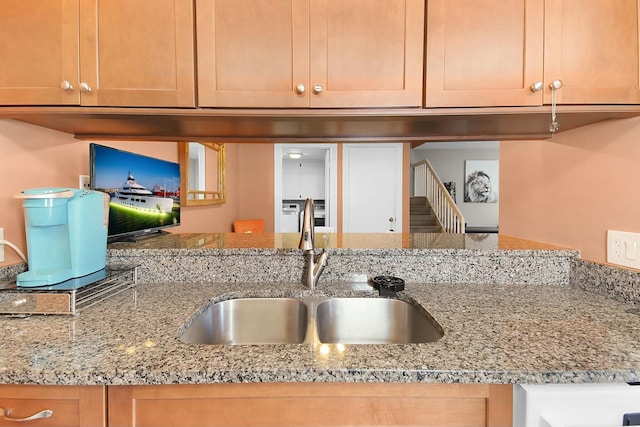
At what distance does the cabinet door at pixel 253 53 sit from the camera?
A: 0.96 meters

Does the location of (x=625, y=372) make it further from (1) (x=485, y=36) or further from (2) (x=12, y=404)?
(2) (x=12, y=404)

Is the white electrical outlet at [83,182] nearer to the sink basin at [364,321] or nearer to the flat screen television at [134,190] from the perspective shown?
the flat screen television at [134,190]

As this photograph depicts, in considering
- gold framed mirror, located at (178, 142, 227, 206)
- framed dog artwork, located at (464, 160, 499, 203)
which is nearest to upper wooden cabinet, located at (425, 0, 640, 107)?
gold framed mirror, located at (178, 142, 227, 206)

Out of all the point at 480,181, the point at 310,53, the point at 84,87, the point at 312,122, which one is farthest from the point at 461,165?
the point at 84,87

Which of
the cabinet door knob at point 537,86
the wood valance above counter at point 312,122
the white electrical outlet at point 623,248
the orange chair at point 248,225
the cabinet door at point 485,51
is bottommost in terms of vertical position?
the orange chair at point 248,225

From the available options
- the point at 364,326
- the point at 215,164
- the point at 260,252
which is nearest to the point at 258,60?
the point at 260,252

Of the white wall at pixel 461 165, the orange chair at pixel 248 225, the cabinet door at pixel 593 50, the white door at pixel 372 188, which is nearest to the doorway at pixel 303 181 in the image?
the white door at pixel 372 188

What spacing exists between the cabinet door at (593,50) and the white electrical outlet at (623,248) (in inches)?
17.9

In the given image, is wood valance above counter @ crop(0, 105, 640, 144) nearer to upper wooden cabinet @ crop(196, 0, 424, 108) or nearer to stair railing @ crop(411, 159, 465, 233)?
upper wooden cabinet @ crop(196, 0, 424, 108)

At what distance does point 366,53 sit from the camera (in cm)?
96

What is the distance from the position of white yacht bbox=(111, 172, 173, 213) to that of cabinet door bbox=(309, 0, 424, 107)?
0.93m

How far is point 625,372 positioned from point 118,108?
150cm

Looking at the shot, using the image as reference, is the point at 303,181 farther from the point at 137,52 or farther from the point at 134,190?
the point at 137,52

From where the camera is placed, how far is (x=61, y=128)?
3.88ft
